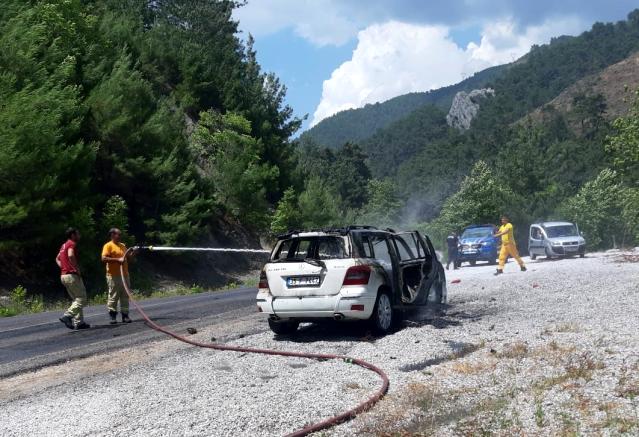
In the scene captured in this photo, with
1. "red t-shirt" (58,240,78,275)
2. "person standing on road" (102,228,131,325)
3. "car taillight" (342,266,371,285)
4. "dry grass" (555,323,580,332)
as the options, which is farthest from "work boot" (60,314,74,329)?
"dry grass" (555,323,580,332)

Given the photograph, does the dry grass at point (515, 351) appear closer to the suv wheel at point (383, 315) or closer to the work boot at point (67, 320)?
the suv wheel at point (383, 315)

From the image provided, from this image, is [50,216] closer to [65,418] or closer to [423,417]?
[65,418]

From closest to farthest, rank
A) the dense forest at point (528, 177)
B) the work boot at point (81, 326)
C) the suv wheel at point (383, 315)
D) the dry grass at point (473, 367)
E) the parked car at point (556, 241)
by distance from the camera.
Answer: the dry grass at point (473, 367) → the suv wheel at point (383, 315) → the work boot at point (81, 326) → the parked car at point (556, 241) → the dense forest at point (528, 177)

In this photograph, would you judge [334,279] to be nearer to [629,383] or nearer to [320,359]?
[320,359]

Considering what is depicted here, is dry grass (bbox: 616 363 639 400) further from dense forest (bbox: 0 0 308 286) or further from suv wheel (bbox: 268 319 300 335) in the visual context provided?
dense forest (bbox: 0 0 308 286)

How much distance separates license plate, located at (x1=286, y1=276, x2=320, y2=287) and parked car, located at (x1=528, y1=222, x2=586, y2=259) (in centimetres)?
2706

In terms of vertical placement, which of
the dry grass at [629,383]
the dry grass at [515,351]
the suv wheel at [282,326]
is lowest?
the dry grass at [629,383]

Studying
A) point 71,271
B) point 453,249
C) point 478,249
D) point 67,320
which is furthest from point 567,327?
point 478,249

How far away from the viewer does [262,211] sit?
49.4 meters

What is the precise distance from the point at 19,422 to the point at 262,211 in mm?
42309

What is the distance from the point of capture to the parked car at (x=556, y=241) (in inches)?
1415

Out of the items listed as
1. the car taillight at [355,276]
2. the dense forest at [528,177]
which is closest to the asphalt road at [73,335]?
the car taillight at [355,276]

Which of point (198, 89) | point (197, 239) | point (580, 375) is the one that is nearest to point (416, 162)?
point (198, 89)

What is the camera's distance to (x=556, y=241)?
36.1 meters
